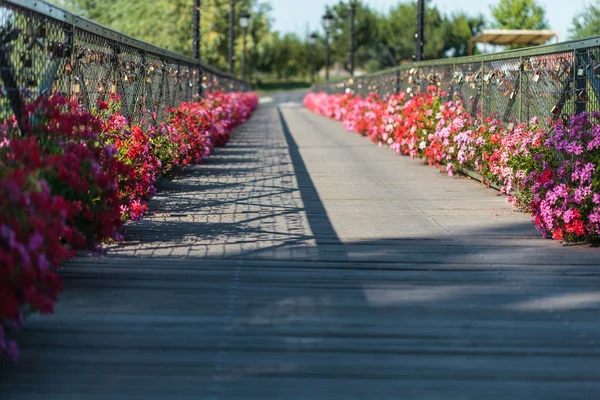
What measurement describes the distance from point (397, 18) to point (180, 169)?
87588mm

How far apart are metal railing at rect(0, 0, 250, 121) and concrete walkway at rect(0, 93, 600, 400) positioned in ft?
4.27

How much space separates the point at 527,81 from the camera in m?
11.4

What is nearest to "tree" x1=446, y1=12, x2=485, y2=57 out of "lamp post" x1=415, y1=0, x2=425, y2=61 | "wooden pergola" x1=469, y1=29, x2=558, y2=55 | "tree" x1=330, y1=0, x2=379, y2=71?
"tree" x1=330, y1=0, x2=379, y2=71

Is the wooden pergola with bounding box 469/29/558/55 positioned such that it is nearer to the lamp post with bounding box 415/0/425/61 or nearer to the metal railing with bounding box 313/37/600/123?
the lamp post with bounding box 415/0/425/61

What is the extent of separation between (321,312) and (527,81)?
21.4 ft

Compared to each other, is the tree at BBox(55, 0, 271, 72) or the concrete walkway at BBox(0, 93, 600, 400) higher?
the tree at BBox(55, 0, 271, 72)

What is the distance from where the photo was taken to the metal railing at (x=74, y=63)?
6.28 m

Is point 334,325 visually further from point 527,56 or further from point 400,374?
point 527,56

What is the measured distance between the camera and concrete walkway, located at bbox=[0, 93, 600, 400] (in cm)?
448

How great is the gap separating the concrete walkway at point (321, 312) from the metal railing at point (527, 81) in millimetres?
1295

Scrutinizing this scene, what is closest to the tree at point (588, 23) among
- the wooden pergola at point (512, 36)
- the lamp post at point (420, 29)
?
the wooden pergola at point (512, 36)

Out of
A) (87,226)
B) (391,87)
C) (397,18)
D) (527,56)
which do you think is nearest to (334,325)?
(87,226)

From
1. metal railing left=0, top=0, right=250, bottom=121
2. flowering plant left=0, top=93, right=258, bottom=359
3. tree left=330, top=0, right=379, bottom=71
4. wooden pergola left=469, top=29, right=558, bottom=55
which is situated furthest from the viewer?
tree left=330, top=0, right=379, bottom=71

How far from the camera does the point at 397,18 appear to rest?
99.2 meters
